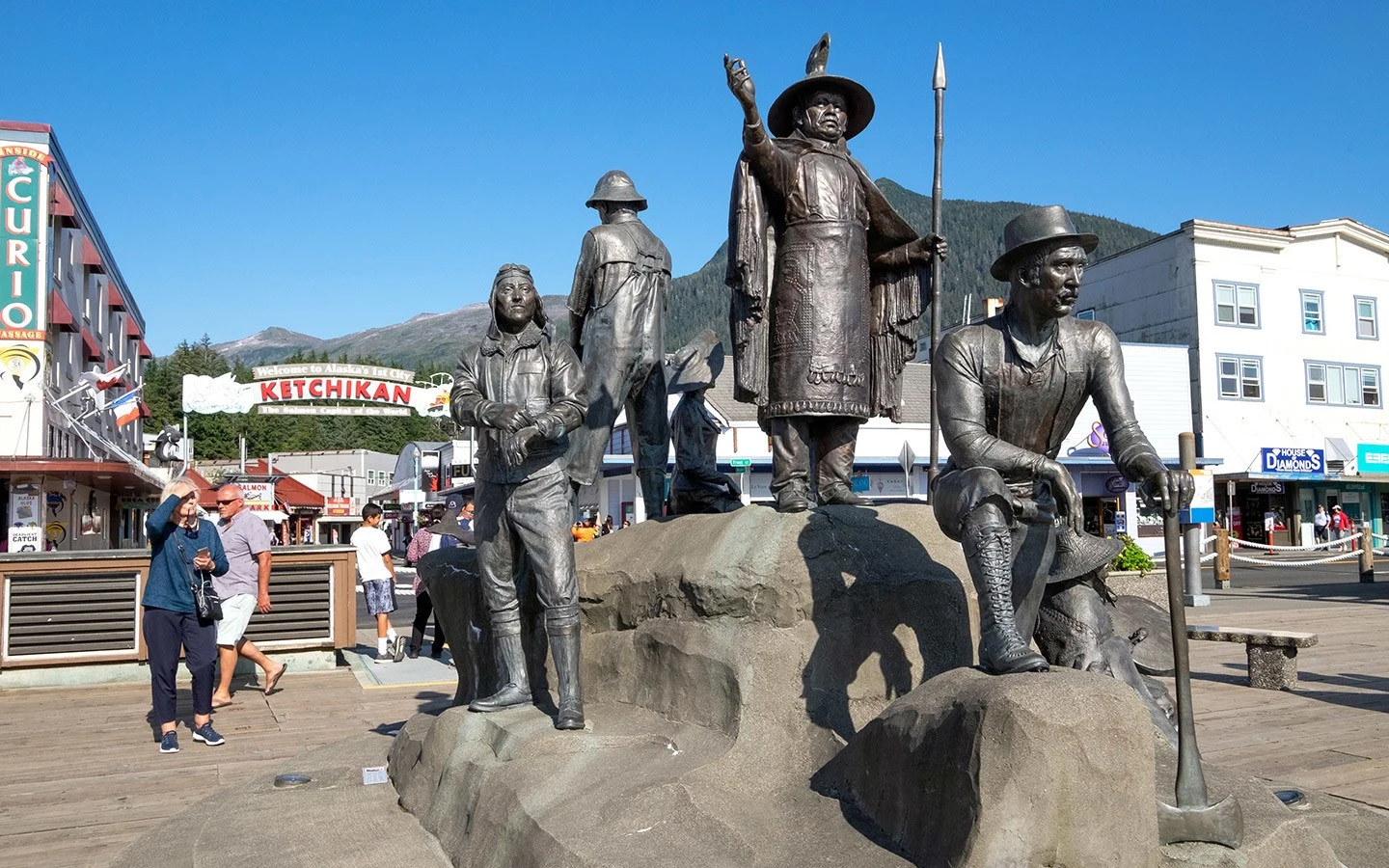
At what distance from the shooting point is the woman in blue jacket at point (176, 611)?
7.15 meters

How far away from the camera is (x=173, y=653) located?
7.25 metres

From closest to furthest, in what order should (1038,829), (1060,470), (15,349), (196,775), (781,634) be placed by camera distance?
(1038,829)
(1060,470)
(781,634)
(196,775)
(15,349)

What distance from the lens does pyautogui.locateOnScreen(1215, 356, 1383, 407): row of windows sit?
32375 millimetres

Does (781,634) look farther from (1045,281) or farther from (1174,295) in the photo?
(1174,295)

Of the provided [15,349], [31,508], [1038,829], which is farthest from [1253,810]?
[15,349]

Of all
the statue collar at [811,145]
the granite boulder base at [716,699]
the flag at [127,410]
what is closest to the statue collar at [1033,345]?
the granite boulder base at [716,699]

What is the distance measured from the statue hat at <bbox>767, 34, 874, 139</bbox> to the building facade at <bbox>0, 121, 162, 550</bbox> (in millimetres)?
17099

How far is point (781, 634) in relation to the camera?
4637mm

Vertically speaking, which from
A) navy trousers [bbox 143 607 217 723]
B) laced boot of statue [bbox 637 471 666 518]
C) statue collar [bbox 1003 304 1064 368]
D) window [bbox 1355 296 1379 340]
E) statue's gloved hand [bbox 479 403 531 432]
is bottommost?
navy trousers [bbox 143 607 217 723]

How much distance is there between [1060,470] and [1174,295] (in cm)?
3147

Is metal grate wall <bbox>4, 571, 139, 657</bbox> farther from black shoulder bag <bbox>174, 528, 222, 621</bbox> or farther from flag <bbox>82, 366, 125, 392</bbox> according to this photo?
flag <bbox>82, 366, 125, 392</bbox>

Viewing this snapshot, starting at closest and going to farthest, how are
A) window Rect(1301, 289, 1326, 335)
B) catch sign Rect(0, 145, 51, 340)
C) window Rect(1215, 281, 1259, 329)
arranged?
1. catch sign Rect(0, 145, 51, 340)
2. window Rect(1215, 281, 1259, 329)
3. window Rect(1301, 289, 1326, 335)

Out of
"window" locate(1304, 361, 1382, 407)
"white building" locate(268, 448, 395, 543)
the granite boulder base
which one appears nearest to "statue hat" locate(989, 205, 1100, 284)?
the granite boulder base

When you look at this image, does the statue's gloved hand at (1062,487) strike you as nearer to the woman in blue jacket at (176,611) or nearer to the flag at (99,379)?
the woman in blue jacket at (176,611)
